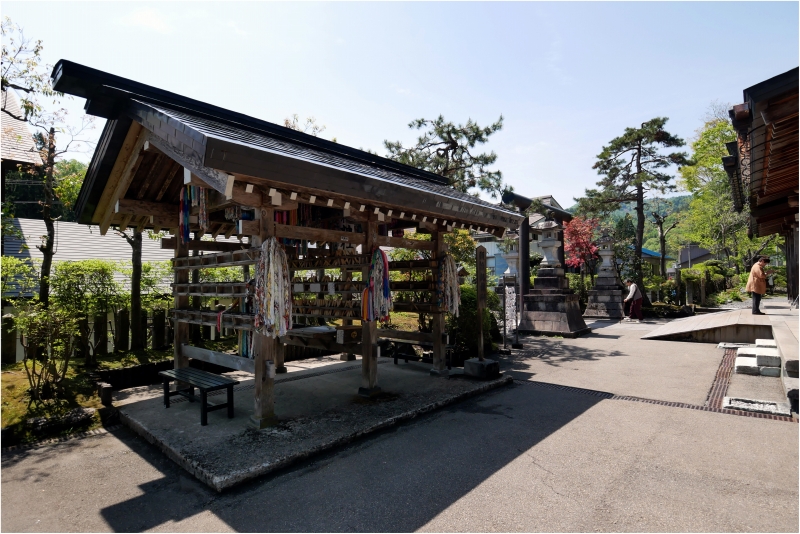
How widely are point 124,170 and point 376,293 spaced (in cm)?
434

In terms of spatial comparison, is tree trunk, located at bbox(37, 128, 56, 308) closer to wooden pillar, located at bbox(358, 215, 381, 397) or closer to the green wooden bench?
the green wooden bench

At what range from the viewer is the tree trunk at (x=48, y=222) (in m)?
7.59

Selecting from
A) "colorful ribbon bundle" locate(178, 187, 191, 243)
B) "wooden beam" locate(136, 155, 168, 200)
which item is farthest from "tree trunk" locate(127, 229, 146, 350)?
"colorful ribbon bundle" locate(178, 187, 191, 243)

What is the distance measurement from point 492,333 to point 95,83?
416 inches

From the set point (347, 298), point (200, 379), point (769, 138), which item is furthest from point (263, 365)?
point (769, 138)

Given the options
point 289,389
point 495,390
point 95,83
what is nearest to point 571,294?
point 495,390

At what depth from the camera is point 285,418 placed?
557 centimetres

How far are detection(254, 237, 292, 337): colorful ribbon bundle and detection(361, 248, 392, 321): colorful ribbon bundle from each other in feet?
5.53

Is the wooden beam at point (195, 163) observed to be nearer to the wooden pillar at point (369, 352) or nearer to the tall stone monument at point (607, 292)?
the wooden pillar at point (369, 352)

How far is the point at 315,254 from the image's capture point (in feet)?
29.6

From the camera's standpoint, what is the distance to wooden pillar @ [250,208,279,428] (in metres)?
5.14

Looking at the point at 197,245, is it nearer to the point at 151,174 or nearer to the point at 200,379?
the point at 151,174

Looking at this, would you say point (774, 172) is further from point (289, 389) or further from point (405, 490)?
point (289, 389)

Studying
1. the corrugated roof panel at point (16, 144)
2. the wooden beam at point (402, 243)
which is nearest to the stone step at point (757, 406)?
the wooden beam at point (402, 243)
